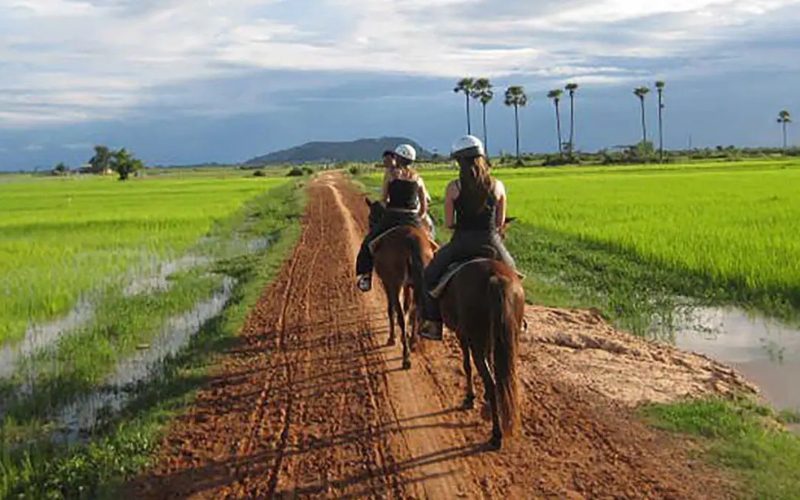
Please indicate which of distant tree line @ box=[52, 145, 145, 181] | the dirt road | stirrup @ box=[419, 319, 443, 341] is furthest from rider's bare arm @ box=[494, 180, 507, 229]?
distant tree line @ box=[52, 145, 145, 181]

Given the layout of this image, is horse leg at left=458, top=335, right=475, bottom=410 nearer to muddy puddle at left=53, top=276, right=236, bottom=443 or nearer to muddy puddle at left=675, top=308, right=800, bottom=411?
muddy puddle at left=675, top=308, right=800, bottom=411

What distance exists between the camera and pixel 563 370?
9.32 m

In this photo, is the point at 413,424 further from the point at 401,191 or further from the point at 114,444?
the point at 401,191

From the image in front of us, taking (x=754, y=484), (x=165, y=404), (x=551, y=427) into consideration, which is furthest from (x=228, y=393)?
(x=754, y=484)

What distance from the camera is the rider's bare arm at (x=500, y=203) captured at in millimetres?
6953

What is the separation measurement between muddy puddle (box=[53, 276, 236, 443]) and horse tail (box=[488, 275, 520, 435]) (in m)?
3.99

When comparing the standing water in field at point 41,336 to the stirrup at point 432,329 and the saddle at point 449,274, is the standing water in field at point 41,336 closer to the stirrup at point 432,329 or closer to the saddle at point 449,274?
the stirrup at point 432,329

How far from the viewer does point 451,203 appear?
23.1ft

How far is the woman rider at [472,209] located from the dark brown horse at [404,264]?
5.59 feet

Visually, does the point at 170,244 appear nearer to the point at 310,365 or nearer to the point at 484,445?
the point at 310,365

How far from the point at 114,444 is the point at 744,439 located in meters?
5.05

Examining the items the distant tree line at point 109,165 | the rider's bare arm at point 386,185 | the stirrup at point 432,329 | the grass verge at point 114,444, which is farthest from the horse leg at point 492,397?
the distant tree line at point 109,165

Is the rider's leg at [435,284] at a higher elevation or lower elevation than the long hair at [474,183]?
lower

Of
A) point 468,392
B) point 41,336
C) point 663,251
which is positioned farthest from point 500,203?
point 663,251
